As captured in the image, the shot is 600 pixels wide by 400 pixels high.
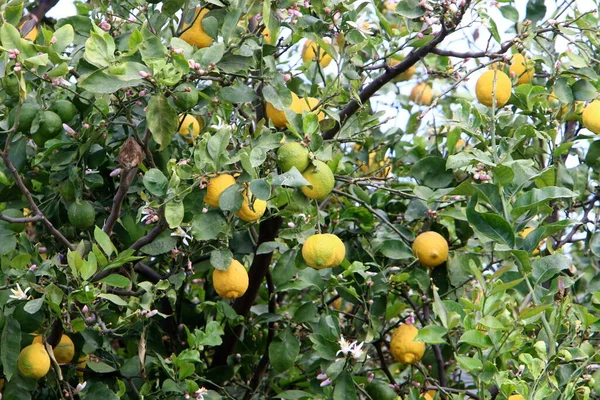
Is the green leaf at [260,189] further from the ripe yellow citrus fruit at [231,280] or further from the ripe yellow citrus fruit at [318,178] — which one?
the ripe yellow citrus fruit at [231,280]

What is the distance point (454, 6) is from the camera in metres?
1.66

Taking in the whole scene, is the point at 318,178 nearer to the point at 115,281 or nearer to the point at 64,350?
the point at 115,281

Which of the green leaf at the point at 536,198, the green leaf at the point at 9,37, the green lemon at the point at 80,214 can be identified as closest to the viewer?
the green leaf at the point at 536,198

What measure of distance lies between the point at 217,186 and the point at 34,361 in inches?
19.2

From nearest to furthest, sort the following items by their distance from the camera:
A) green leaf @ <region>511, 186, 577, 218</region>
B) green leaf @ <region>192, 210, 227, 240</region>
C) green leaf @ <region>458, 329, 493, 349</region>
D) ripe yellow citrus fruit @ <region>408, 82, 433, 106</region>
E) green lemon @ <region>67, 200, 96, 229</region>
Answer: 1. green leaf @ <region>458, 329, 493, 349</region>
2. green leaf @ <region>511, 186, 577, 218</region>
3. green leaf @ <region>192, 210, 227, 240</region>
4. green lemon @ <region>67, 200, 96, 229</region>
5. ripe yellow citrus fruit @ <region>408, 82, 433, 106</region>

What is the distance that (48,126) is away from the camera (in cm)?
168

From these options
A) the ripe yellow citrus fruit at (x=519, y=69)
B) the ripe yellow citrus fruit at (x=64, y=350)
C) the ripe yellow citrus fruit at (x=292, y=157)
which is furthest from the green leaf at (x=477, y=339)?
the ripe yellow citrus fruit at (x=519, y=69)

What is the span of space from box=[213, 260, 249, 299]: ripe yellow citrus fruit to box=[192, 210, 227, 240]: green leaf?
0.31ft

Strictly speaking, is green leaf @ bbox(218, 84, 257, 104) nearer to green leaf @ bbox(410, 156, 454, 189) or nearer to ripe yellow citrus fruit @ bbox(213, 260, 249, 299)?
ripe yellow citrus fruit @ bbox(213, 260, 249, 299)

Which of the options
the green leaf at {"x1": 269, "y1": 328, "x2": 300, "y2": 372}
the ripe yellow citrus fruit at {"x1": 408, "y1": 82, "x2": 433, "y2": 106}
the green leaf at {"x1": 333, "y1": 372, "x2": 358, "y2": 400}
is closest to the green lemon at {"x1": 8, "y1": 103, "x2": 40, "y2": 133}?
the green leaf at {"x1": 269, "y1": 328, "x2": 300, "y2": 372}

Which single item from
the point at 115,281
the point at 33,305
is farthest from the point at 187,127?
the point at 33,305

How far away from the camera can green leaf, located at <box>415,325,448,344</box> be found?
133 centimetres

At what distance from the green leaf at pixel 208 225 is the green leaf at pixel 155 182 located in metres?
0.13

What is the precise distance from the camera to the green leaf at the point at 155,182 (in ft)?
4.92
